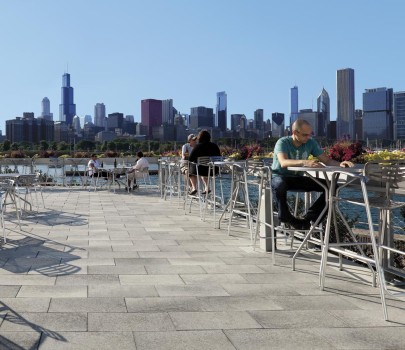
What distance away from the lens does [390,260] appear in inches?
162

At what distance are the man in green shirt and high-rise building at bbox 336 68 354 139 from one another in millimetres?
33517

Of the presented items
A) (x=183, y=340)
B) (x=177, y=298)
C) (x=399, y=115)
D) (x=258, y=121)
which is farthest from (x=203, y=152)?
(x=258, y=121)

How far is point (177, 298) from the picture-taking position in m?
3.60

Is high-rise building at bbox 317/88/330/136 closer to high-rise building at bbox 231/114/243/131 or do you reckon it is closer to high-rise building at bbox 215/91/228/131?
high-rise building at bbox 231/114/243/131

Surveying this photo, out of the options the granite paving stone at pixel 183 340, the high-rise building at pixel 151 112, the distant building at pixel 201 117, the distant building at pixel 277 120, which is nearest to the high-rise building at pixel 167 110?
the high-rise building at pixel 151 112

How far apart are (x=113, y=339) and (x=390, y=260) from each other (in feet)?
7.76

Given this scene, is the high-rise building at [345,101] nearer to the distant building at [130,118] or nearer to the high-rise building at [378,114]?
the high-rise building at [378,114]

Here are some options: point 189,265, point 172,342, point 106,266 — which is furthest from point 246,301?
point 106,266

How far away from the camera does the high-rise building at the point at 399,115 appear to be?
43281 millimetres

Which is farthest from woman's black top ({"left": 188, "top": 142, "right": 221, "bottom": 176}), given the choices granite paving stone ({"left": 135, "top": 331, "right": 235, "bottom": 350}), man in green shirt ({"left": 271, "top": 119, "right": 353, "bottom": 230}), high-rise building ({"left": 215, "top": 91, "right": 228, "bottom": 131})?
high-rise building ({"left": 215, "top": 91, "right": 228, "bottom": 131})

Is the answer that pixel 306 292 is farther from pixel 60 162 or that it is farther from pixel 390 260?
pixel 60 162

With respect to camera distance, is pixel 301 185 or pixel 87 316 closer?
pixel 87 316

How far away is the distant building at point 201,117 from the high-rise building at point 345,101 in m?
17.5

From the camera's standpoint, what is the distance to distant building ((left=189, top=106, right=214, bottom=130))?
71062 mm
